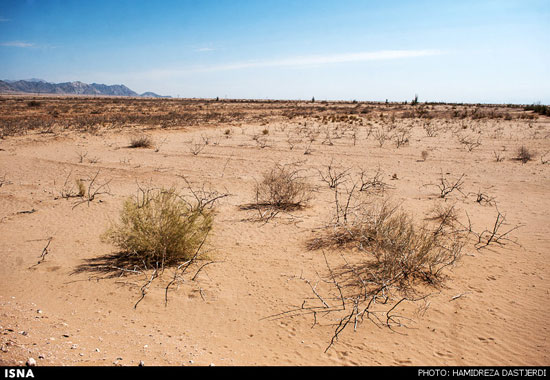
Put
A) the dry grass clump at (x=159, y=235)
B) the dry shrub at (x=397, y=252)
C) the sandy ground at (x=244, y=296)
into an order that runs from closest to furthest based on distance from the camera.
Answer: the sandy ground at (x=244, y=296) → the dry shrub at (x=397, y=252) → the dry grass clump at (x=159, y=235)

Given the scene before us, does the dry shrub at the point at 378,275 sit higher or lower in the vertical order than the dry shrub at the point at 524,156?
lower

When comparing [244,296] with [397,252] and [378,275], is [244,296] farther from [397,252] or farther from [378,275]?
[397,252]

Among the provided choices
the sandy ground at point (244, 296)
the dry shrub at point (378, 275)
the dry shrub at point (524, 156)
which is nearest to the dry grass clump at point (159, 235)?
the sandy ground at point (244, 296)

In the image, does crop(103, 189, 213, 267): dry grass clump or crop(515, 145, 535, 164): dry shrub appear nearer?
crop(103, 189, 213, 267): dry grass clump

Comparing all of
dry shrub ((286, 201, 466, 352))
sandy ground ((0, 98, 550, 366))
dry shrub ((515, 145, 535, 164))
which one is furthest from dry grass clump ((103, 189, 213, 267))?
dry shrub ((515, 145, 535, 164))

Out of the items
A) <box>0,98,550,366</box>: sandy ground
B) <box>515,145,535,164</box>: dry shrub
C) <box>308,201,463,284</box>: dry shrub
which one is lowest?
<box>0,98,550,366</box>: sandy ground

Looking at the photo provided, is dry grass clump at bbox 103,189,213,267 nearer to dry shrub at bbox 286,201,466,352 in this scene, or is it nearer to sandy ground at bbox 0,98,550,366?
sandy ground at bbox 0,98,550,366

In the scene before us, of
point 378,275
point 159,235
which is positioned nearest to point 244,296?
point 159,235

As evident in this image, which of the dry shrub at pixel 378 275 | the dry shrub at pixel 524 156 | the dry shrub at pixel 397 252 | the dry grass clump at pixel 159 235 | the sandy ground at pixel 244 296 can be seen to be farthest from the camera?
the dry shrub at pixel 524 156

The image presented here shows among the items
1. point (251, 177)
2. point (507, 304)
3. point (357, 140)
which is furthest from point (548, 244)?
point (357, 140)

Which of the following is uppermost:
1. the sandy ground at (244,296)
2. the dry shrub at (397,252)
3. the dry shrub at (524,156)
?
the dry shrub at (524,156)

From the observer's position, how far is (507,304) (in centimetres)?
430

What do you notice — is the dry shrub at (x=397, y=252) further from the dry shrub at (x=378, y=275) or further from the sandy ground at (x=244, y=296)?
the sandy ground at (x=244, y=296)
